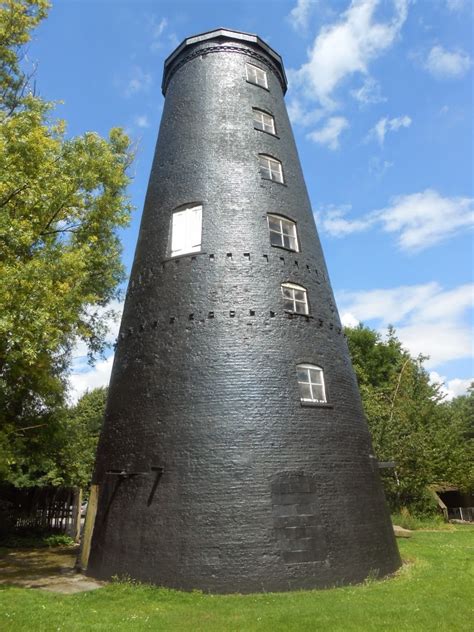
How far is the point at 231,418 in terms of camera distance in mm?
10523

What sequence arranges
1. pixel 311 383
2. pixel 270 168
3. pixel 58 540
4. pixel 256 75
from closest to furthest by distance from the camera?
pixel 311 383 → pixel 270 168 → pixel 256 75 → pixel 58 540

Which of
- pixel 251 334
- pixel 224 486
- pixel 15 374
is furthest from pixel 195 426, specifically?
pixel 15 374

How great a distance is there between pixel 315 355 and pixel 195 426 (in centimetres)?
359

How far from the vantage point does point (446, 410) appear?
3278cm

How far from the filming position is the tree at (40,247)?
1066 centimetres

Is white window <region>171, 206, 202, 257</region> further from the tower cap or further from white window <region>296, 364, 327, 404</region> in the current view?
the tower cap

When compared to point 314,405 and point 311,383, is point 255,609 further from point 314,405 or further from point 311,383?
point 311,383

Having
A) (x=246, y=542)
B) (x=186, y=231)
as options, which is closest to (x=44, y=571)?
(x=246, y=542)

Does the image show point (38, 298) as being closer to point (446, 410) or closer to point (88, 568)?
point (88, 568)

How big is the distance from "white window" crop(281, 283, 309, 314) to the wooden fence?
13.6 meters

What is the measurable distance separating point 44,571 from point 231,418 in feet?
23.0

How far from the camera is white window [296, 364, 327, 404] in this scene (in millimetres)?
11430

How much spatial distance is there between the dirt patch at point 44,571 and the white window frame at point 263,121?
551 inches

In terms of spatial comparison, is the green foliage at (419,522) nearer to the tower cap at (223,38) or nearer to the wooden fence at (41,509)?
the wooden fence at (41,509)
